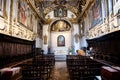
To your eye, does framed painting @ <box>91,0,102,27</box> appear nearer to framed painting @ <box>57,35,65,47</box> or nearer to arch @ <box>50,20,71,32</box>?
arch @ <box>50,20,71,32</box>

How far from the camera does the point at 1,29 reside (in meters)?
7.41

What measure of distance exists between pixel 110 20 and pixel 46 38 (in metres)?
16.8

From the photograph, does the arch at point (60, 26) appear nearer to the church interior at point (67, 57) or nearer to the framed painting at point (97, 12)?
the church interior at point (67, 57)

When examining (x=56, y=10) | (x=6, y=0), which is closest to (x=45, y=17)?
(x=56, y=10)

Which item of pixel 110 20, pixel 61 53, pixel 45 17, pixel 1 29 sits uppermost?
pixel 45 17

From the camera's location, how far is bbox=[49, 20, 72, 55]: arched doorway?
26.1m

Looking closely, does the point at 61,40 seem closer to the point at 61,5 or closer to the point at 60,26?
the point at 60,26

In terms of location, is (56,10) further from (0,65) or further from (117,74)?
(117,74)

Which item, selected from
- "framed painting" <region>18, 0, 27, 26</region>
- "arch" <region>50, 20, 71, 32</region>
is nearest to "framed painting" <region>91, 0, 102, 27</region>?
"framed painting" <region>18, 0, 27, 26</region>

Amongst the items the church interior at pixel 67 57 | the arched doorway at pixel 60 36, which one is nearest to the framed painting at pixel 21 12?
the church interior at pixel 67 57

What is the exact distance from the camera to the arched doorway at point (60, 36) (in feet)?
85.6

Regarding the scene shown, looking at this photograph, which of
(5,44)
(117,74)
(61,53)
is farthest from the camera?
(61,53)

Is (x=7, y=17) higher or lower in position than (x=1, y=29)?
higher

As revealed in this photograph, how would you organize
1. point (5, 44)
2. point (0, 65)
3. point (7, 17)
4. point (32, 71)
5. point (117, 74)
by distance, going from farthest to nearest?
point (7, 17) < point (5, 44) < point (0, 65) < point (32, 71) < point (117, 74)
